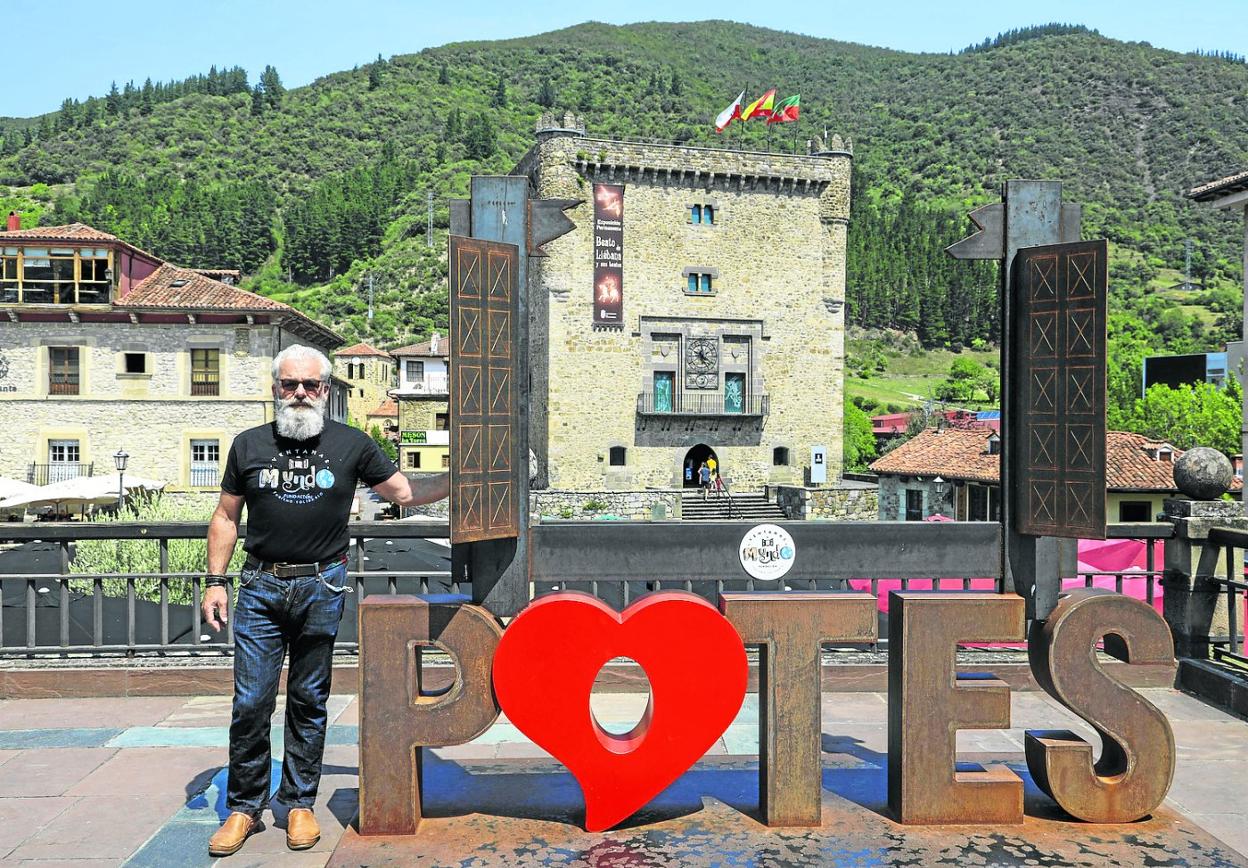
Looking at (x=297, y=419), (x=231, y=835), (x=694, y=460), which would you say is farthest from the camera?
(x=694, y=460)

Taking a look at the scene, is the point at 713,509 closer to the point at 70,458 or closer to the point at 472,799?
the point at 70,458

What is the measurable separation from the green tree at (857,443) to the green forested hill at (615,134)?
31244 millimetres

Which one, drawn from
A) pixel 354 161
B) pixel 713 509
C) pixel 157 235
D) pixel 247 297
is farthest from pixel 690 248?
pixel 354 161

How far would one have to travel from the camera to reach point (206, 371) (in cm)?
3316

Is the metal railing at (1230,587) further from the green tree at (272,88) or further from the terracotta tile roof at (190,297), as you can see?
the green tree at (272,88)

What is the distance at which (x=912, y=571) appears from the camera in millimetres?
5742

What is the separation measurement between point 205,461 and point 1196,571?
102ft

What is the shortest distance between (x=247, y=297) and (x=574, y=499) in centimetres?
1351

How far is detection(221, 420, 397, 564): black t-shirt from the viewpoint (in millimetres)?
4270

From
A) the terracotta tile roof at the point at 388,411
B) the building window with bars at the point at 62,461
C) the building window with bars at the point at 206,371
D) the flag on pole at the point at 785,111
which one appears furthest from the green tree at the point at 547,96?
the building window with bars at the point at 62,461

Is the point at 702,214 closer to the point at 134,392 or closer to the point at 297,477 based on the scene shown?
the point at 134,392

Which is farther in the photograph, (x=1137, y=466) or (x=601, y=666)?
(x=1137, y=466)

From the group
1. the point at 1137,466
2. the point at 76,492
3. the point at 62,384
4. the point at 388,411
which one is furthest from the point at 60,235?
the point at 388,411

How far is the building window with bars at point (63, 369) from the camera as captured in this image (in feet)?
108
